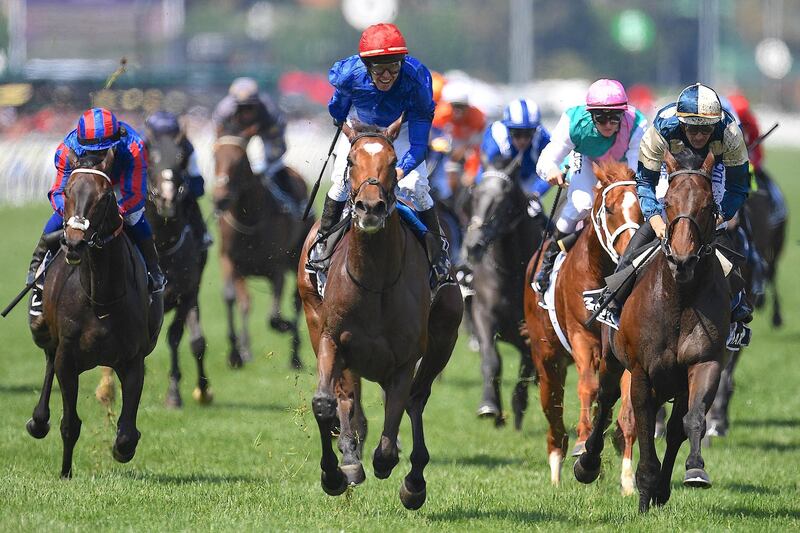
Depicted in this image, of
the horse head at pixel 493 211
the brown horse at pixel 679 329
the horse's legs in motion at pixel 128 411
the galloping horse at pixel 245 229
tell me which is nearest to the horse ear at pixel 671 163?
the brown horse at pixel 679 329

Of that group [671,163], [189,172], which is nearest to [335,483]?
[671,163]

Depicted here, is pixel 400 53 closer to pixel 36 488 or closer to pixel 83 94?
pixel 36 488

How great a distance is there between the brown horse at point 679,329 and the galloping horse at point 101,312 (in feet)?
9.86

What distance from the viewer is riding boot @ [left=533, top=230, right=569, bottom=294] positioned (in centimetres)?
1036

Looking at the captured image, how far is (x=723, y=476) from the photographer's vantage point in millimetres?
10016

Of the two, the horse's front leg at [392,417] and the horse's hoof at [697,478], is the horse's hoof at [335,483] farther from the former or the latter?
the horse's hoof at [697,478]

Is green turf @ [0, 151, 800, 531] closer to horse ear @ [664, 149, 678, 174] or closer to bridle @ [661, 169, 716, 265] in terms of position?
bridle @ [661, 169, 716, 265]

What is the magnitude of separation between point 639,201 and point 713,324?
3.77 ft

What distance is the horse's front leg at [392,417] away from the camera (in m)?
8.04

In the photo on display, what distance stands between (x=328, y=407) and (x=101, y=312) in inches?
75.8

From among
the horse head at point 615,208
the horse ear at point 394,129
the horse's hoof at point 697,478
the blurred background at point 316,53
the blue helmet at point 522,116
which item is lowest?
the horse's hoof at point 697,478

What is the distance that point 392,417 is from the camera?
26.5 ft

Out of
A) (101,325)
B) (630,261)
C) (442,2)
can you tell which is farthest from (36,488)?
(442,2)

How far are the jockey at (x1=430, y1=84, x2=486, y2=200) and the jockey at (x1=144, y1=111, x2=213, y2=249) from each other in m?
3.83
